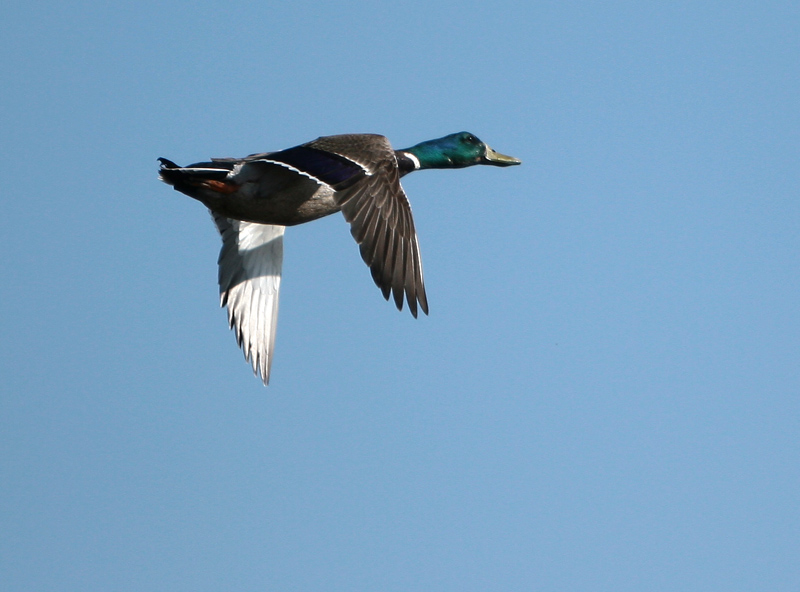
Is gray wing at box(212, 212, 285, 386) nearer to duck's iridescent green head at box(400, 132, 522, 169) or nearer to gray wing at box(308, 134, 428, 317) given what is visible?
duck's iridescent green head at box(400, 132, 522, 169)

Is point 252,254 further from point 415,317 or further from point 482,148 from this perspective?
point 415,317

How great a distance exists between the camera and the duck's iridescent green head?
567 inches

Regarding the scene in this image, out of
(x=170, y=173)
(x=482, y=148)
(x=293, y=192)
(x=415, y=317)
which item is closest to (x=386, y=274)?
(x=415, y=317)

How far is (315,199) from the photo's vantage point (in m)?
12.1

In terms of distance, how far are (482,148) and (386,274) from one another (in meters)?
4.71

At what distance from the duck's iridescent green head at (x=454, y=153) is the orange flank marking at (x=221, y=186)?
3.04 metres

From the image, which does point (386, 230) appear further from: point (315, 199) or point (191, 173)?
point (191, 173)

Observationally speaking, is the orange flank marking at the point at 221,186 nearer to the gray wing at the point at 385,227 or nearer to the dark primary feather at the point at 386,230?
the gray wing at the point at 385,227

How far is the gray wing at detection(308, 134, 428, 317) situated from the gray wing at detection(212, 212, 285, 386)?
360 centimetres

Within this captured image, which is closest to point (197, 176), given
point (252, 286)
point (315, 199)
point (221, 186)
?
point (221, 186)

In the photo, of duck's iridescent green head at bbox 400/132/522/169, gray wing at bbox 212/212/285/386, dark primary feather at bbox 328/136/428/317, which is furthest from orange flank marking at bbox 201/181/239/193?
duck's iridescent green head at bbox 400/132/522/169

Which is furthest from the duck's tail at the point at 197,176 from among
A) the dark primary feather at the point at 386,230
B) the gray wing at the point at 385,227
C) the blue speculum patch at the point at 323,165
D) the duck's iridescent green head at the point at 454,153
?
the duck's iridescent green head at the point at 454,153

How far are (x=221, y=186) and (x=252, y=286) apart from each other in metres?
3.31

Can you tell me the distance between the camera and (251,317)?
1519 cm
